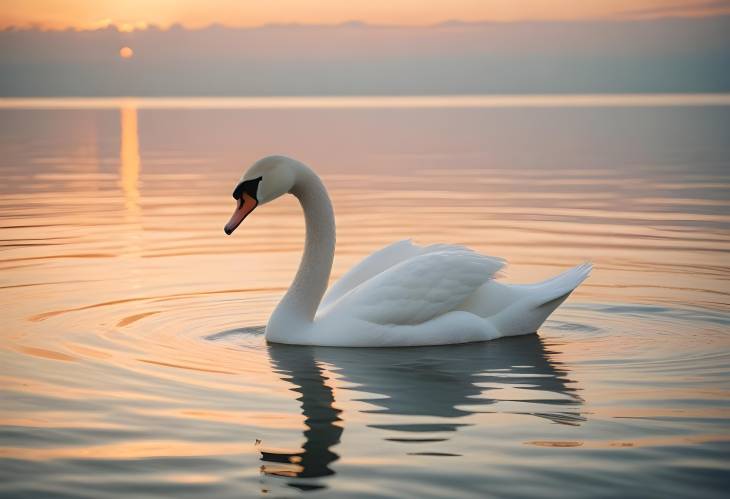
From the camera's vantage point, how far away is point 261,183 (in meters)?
9.19

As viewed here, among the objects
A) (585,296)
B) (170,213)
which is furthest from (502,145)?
(585,296)

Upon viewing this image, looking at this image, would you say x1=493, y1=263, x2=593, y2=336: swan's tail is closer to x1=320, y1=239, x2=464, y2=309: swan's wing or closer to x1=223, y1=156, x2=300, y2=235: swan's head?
x1=320, y1=239, x2=464, y2=309: swan's wing

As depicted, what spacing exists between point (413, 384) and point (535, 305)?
1899mm

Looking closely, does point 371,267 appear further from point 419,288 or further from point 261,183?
point 261,183

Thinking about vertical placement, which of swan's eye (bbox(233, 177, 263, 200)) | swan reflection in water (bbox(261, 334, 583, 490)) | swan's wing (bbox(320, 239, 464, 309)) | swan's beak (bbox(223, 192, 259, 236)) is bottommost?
swan reflection in water (bbox(261, 334, 583, 490))

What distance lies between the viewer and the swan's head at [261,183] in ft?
29.9

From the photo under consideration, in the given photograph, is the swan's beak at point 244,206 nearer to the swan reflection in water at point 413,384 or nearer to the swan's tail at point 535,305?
the swan reflection in water at point 413,384

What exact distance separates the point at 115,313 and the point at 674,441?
5439 mm

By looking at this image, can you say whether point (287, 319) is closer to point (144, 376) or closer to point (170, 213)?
point (144, 376)

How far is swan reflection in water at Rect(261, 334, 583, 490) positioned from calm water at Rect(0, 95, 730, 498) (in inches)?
1.0

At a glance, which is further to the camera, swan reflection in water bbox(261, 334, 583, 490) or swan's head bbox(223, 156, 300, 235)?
swan's head bbox(223, 156, 300, 235)

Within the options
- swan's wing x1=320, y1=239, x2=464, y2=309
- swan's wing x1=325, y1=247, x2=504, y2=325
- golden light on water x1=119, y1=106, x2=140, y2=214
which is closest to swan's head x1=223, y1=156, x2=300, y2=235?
swan's wing x1=325, y1=247, x2=504, y2=325

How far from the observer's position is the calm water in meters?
6.07

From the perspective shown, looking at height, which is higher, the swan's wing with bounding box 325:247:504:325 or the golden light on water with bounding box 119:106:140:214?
the golden light on water with bounding box 119:106:140:214
